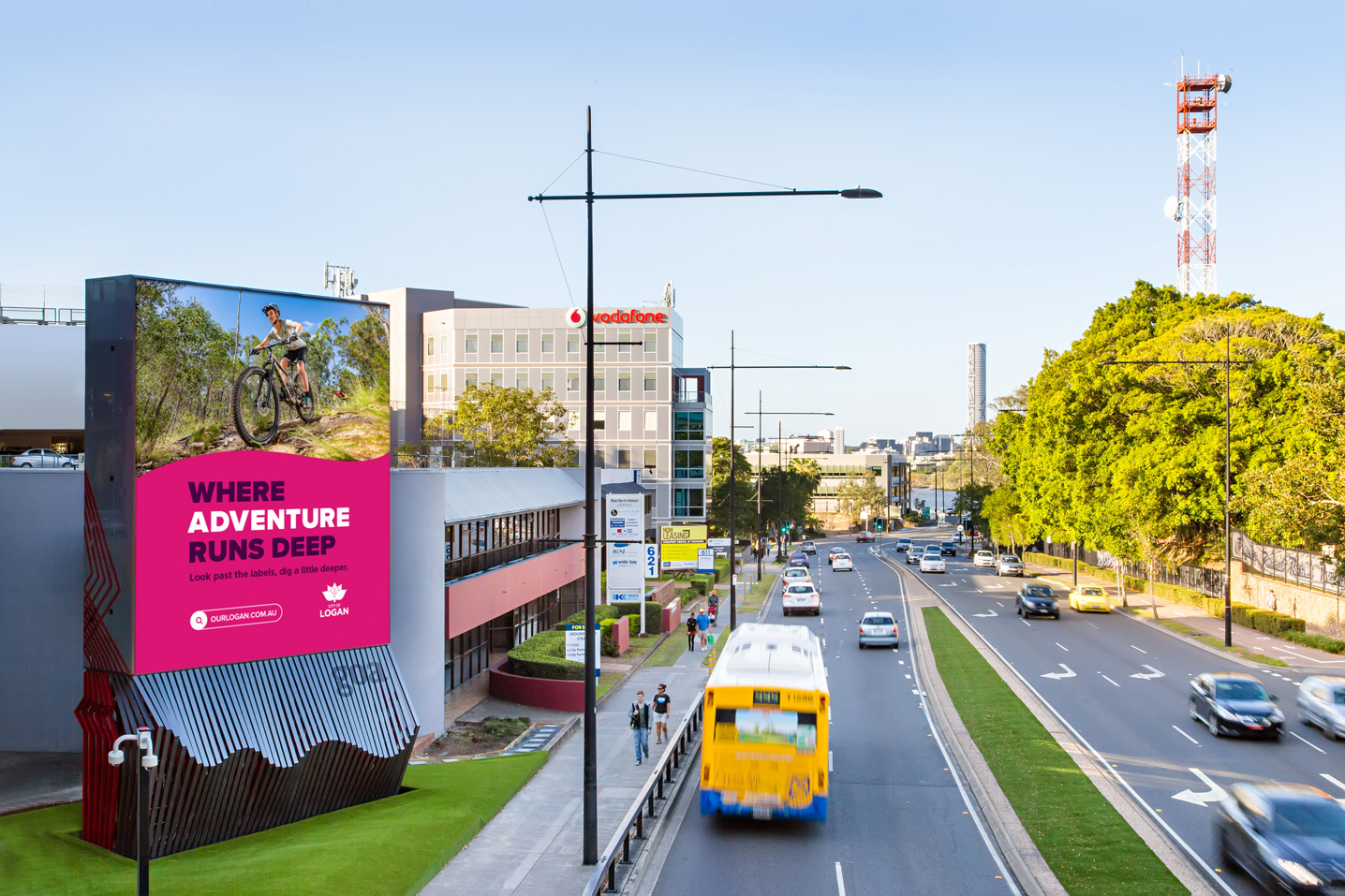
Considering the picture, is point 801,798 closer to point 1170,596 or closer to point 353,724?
point 353,724

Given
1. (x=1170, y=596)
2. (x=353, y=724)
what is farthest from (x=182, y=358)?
(x=1170, y=596)

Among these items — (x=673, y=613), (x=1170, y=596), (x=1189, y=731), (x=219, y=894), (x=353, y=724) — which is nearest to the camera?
(x=219, y=894)

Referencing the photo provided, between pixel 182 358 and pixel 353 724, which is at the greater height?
pixel 182 358

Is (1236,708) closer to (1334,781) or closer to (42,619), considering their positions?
(1334,781)

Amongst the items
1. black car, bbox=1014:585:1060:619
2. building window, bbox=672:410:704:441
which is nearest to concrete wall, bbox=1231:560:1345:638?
black car, bbox=1014:585:1060:619

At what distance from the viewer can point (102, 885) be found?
14.0m

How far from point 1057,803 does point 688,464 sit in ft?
198

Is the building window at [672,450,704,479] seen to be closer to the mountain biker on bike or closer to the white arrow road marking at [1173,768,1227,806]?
the mountain biker on bike

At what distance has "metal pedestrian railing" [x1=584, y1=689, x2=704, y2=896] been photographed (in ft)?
49.0

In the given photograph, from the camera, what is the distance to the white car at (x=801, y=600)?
1996 inches

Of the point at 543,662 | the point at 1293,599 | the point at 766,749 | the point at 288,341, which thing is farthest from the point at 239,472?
the point at 1293,599

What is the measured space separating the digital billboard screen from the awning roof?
210 inches

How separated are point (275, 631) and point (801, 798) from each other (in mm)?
9694

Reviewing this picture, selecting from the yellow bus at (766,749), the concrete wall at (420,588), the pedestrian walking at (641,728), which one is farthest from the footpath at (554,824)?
the concrete wall at (420,588)
